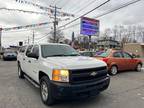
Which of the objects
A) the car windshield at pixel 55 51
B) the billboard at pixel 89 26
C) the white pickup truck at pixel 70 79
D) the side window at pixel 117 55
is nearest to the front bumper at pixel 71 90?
the white pickup truck at pixel 70 79

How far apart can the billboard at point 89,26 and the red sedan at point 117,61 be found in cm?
952

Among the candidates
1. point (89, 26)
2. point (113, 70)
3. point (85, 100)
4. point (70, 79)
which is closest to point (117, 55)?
point (113, 70)

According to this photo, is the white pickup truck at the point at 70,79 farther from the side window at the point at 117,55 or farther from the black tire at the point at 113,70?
the side window at the point at 117,55

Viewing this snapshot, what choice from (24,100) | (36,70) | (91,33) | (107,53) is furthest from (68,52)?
(91,33)

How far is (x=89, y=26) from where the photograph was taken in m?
20.0

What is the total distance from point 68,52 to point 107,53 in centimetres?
446

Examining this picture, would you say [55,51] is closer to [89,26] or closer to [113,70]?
[113,70]

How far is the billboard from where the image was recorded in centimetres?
1964

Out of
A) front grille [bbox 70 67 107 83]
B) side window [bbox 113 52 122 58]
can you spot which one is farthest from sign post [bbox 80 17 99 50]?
front grille [bbox 70 67 107 83]

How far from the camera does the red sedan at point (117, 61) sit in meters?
9.76

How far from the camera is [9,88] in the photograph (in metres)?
6.68

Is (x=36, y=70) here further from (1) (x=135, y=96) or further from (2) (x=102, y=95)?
(1) (x=135, y=96)

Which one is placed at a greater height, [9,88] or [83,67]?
[83,67]

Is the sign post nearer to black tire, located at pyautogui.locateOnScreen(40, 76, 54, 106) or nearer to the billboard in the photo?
the billboard
